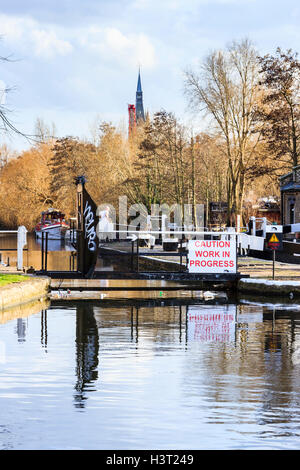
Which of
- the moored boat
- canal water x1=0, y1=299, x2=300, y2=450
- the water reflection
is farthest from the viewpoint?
the moored boat

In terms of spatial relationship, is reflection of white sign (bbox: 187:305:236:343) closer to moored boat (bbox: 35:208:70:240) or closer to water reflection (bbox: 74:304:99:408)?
water reflection (bbox: 74:304:99:408)

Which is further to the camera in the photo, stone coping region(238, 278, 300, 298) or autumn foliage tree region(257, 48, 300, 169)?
autumn foliage tree region(257, 48, 300, 169)

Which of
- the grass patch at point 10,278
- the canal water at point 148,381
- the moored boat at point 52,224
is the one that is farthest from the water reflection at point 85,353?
the moored boat at point 52,224

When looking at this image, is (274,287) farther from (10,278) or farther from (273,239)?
(10,278)

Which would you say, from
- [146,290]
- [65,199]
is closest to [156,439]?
[146,290]

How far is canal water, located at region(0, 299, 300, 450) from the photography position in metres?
9.52

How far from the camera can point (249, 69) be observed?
6231 centimetres

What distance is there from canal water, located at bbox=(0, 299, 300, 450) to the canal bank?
0.54m

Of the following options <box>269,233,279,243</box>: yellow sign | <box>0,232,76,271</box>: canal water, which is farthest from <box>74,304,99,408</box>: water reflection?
<box>0,232,76,271</box>: canal water

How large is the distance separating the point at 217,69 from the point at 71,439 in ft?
180

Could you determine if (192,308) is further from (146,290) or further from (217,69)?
(217,69)

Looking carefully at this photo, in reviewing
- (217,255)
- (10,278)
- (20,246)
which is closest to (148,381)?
(10,278)

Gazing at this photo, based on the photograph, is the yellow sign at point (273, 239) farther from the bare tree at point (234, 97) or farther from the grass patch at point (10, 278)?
the bare tree at point (234, 97)

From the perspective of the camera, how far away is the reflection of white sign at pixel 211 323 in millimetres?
17625
